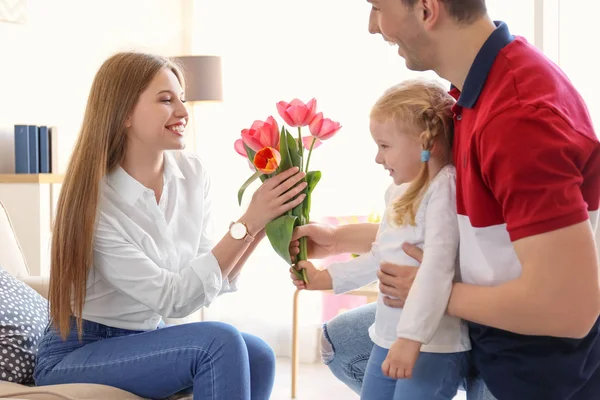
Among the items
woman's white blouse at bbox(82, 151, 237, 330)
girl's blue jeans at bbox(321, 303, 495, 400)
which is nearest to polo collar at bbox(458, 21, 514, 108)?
girl's blue jeans at bbox(321, 303, 495, 400)

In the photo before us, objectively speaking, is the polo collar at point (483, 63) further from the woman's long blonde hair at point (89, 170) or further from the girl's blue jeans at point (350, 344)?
the woman's long blonde hair at point (89, 170)

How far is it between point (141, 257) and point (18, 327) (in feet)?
1.20

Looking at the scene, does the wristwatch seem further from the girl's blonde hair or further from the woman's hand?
the girl's blonde hair

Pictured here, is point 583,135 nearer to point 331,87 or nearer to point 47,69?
point 331,87

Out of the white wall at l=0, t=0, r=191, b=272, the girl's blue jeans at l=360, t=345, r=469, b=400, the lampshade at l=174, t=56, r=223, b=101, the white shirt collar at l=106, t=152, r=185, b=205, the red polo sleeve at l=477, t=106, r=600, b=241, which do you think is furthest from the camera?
the white wall at l=0, t=0, r=191, b=272

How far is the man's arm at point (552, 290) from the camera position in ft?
3.78

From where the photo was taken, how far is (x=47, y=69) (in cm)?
465

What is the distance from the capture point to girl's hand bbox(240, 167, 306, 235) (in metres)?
1.73

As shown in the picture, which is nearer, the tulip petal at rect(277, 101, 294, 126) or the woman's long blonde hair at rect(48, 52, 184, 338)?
the tulip petal at rect(277, 101, 294, 126)

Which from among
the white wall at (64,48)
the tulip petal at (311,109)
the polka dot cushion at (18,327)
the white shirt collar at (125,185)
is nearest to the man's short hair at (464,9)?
the tulip petal at (311,109)

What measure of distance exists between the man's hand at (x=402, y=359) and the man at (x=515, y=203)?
10 cm

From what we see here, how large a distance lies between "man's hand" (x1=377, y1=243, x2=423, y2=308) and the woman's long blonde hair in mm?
721

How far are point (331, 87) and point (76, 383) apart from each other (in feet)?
10.1

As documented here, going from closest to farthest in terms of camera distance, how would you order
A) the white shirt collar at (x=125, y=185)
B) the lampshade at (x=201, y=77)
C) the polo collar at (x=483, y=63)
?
the polo collar at (x=483, y=63) → the white shirt collar at (x=125, y=185) → the lampshade at (x=201, y=77)
